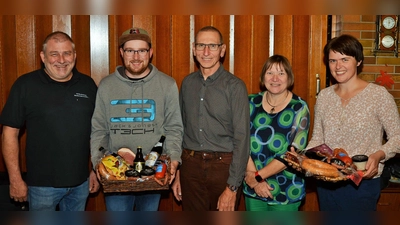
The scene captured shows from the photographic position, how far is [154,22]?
130 inches

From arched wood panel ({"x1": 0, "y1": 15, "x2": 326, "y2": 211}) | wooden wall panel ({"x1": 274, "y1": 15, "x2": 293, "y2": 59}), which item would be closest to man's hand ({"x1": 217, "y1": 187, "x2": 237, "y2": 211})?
arched wood panel ({"x1": 0, "y1": 15, "x2": 326, "y2": 211})

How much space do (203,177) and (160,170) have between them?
482mm

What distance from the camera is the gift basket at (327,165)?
6.52 ft

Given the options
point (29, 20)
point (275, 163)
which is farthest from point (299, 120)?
point (29, 20)

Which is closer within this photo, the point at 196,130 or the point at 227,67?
the point at 196,130

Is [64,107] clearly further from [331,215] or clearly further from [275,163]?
[331,215]

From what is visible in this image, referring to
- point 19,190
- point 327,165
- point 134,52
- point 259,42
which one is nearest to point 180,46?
point 259,42

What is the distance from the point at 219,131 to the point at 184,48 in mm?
991

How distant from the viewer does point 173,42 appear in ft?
10.9

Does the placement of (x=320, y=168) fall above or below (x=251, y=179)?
above

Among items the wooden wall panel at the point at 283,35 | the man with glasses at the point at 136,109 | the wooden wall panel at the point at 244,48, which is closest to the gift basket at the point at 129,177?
the man with glasses at the point at 136,109

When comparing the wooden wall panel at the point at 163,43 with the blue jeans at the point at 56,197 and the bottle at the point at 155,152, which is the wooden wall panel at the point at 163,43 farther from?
the blue jeans at the point at 56,197

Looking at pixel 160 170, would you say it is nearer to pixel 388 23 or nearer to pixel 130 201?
pixel 130 201

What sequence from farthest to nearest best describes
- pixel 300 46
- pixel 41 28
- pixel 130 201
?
pixel 300 46, pixel 41 28, pixel 130 201
